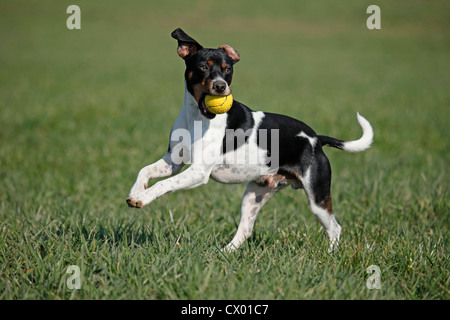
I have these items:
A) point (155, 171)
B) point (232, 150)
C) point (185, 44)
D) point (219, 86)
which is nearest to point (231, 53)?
point (185, 44)

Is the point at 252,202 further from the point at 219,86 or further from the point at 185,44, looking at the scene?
the point at 185,44

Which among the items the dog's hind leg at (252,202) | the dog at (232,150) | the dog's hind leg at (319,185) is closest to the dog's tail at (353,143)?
the dog at (232,150)

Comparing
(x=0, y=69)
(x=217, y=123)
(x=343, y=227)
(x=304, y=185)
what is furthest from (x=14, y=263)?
(x=0, y=69)

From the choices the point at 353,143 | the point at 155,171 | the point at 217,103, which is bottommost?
the point at 155,171

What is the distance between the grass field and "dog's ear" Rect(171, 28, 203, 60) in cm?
77

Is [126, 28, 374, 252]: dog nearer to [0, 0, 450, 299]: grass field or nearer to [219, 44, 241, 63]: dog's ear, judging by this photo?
[219, 44, 241, 63]: dog's ear

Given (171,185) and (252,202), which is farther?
(252,202)

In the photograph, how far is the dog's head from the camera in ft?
12.5

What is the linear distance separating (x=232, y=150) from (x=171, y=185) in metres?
0.68

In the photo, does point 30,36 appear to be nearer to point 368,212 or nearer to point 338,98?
point 338,98

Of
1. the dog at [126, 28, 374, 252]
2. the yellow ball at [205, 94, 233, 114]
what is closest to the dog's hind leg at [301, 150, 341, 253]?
the dog at [126, 28, 374, 252]

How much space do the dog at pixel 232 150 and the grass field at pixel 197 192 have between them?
43 centimetres

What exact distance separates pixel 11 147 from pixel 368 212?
6709 mm

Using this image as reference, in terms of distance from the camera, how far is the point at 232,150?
4.18m
